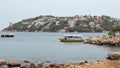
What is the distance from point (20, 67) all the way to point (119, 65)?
1150 cm

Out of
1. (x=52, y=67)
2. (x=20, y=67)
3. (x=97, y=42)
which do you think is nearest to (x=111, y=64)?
(x=52, y=67)

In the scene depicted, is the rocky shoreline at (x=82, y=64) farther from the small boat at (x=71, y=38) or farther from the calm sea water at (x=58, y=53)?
the small boat at (x=71, y=38)

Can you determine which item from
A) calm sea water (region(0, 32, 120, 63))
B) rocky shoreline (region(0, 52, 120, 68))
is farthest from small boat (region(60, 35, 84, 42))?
rocky shoreline (region(0, 52, 120, 68))

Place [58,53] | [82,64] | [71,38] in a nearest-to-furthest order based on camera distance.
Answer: [82,64] → [58,53] → [71,38]

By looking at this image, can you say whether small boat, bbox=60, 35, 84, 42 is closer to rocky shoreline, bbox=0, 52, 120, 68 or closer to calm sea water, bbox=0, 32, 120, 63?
calm sea water, bbox=0, 32, 120, 63

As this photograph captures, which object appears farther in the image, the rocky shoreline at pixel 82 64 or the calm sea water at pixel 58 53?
the calm sea water at pixel 58 53

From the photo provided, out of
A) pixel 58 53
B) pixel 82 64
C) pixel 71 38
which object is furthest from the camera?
pixel 71 38

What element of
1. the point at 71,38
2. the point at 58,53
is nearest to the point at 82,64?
the point at 58,53

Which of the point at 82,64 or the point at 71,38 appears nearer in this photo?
the point at 82,64

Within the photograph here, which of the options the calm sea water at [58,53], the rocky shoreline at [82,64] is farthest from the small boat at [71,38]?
the rocky shoreline at [82,64]

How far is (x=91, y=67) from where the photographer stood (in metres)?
33.5

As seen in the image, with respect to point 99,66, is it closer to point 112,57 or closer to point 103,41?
point 112,57

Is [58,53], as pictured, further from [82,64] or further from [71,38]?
[71,38]

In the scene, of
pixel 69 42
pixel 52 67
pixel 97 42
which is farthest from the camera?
pixel 69 42
